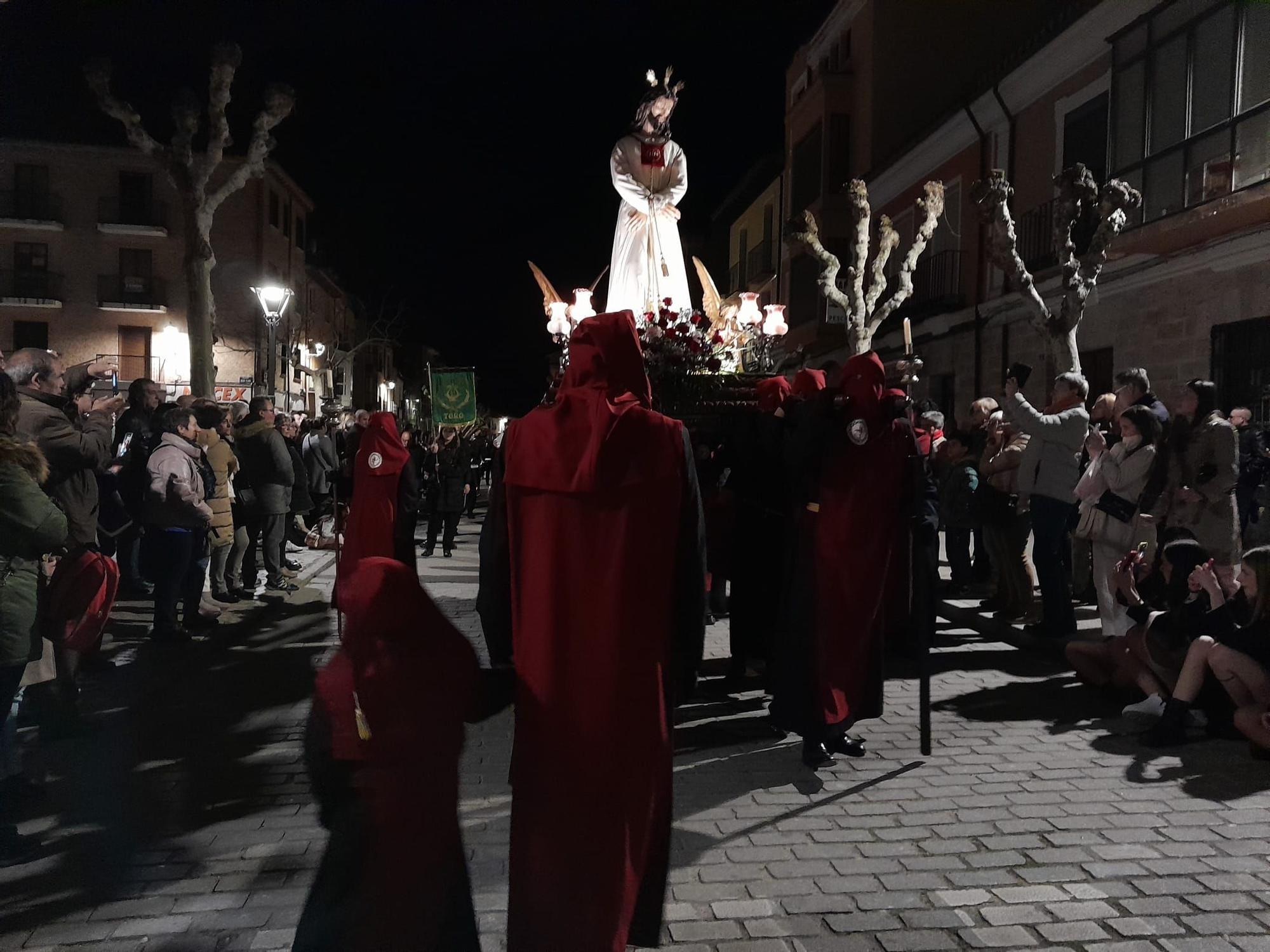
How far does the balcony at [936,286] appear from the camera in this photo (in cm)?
2216

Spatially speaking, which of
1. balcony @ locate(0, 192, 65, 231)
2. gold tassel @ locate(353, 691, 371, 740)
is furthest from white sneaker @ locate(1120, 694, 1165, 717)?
balcony @ locate(0, 192, 65, 231)

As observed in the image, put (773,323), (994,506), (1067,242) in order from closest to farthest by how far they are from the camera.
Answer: (773,323)
(994,506)
(1067,242)

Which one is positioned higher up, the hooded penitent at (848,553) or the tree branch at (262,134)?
the tree branch at (262,134)

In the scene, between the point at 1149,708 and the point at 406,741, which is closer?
the point at 406,741

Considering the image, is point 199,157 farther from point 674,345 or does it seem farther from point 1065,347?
point 1065,347

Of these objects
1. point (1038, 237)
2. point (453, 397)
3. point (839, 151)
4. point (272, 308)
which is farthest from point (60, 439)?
point (839, 151)

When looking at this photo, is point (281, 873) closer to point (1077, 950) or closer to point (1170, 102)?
point (1077, 950)

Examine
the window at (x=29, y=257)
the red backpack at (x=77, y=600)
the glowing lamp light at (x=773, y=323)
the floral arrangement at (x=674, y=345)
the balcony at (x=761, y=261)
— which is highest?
the window at (x=29, y=257)

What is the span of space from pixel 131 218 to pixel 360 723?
→ 47494mm

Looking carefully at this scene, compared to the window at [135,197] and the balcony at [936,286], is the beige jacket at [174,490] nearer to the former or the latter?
the balcony at [936,286]

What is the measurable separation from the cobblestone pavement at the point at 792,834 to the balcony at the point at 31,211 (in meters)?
43.0

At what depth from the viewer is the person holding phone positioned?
788cm

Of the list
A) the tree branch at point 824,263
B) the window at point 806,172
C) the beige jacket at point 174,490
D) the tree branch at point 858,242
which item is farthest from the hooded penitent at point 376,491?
the window at point 806,172

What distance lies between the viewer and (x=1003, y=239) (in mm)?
11570
